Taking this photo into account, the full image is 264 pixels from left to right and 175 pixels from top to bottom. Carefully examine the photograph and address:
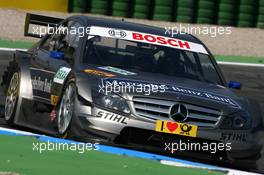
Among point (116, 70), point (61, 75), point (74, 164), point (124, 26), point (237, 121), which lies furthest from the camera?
point (124, 26)

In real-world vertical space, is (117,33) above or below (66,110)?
above

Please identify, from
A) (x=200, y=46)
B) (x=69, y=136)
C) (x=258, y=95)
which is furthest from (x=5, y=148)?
(x=258, y=95)

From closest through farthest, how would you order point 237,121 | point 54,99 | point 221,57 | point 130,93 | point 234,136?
point 130,93 → point 234,136 → point 237,121 → point 54,99 → point 221,57

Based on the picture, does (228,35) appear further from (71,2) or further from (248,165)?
(248,165)

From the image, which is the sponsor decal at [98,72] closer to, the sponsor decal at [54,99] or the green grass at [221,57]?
the sponsor decal at [54,99]

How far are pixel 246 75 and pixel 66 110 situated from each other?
8885 mm

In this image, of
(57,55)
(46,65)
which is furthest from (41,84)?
(57,55)

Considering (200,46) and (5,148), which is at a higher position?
(200,46)

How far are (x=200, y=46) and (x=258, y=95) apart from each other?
15.7ft

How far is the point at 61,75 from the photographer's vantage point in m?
9.56

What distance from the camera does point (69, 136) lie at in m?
8.82

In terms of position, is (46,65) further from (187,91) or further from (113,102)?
(187,91)

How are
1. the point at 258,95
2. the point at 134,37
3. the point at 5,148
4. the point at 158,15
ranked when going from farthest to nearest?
the point at 158,15 < the point at 258,95 < the point at 134,37 < the point at 5,148

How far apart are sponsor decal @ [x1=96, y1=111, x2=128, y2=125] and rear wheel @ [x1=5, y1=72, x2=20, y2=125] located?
2.00m
